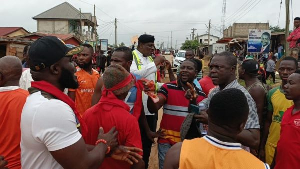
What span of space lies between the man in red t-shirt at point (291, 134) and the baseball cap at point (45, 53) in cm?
240

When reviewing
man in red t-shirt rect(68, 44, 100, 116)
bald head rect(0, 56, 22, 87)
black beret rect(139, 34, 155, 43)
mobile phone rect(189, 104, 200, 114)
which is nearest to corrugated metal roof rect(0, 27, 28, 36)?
man in red t-shirt rect(68, 44, 100, 116)

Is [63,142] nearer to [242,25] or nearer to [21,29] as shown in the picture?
[21,29]

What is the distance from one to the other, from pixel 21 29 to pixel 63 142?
32366 millimetres

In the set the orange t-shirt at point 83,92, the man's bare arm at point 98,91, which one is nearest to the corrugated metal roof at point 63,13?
the orange t-shirt at point 83,92

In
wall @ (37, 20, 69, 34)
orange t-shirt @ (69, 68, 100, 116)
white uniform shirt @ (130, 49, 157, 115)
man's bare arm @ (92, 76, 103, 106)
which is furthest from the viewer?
wall @ (37, 20, 69, 34)

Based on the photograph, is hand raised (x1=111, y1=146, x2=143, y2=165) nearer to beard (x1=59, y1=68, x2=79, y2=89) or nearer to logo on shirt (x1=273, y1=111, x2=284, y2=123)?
beard (x1=59, y1=68, x2=79, y2=89)

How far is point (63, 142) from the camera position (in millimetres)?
1674

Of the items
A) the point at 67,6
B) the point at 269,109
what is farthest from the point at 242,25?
the point at 269,109

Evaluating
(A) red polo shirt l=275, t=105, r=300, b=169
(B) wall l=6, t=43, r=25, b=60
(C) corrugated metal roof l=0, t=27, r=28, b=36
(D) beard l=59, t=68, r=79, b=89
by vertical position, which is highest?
(C) corrugated metal roof l=0, t=27, r=28, b=36

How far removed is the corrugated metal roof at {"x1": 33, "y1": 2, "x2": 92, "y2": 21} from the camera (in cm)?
5259

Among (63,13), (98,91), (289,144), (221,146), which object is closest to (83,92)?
(98,91)

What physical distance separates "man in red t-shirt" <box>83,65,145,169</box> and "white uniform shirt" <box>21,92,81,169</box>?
523mm

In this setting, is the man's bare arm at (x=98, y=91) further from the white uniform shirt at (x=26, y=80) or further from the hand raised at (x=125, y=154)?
the hand raised at (x=125, y=154)

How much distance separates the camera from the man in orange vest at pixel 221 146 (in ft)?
5.15
